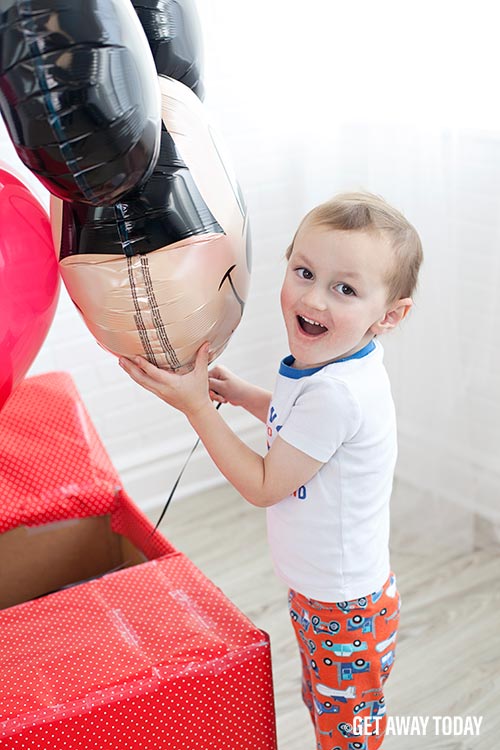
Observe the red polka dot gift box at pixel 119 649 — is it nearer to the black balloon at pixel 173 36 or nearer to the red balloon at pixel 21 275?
the red balloon at pixel 21 275

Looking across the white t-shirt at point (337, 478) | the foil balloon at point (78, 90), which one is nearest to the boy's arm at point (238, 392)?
the white t-shirt at point (337, 478)

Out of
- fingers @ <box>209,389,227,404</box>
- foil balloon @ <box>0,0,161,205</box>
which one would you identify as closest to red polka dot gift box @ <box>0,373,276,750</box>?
fingers @ <box>209,389,227,404</box>

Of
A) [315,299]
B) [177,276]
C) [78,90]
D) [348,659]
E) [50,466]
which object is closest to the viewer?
[78,90]

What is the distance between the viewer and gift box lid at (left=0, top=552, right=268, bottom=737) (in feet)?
3.35

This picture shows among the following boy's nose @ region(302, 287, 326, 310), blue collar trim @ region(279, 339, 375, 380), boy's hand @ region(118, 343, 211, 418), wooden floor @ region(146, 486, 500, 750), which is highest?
boy's nose @ region(302, 287, 326, 310)

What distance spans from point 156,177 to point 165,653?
0.57 metres

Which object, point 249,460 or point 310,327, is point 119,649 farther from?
point 310,327

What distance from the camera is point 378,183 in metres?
1.89

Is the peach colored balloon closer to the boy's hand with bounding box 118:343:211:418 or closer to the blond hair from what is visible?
the boy's hand with bounding box 118:343:211:418

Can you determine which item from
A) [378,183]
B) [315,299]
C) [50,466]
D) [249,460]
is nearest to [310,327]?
[315,299]

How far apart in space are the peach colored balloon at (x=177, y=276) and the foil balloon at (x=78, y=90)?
5.3 inches

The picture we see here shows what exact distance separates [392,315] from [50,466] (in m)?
0.65

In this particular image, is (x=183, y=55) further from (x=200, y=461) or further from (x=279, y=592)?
(x=200, y=461)

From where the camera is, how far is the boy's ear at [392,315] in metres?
1.07
